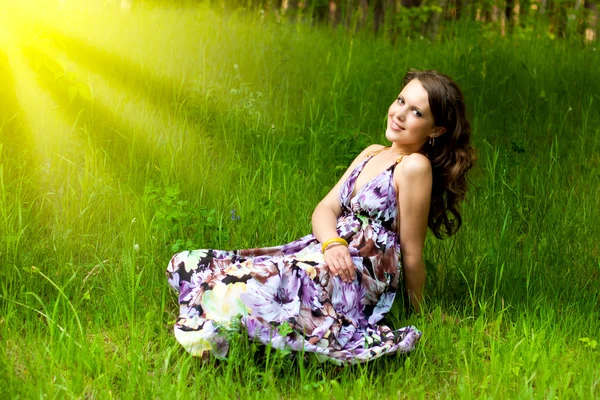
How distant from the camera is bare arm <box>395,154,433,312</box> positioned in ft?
10.0

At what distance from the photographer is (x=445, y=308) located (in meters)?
3.49

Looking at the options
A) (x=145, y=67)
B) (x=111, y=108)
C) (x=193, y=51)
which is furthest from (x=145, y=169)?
(x=193, y=51)

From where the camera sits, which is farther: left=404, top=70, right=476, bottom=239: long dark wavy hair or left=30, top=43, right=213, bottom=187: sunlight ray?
left=30, top=43, right=213, bottom=187: sunlight ray

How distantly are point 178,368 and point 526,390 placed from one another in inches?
52.3

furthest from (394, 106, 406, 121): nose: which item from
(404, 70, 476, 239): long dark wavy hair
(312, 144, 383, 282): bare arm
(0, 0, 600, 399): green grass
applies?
(0, 0, 600, 399): green grass

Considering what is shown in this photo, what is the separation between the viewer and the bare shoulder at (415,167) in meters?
3.05

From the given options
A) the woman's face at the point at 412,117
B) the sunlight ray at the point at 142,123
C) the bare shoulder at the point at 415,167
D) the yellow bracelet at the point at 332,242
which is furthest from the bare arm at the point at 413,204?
the sunlight ray at the point at 142,123

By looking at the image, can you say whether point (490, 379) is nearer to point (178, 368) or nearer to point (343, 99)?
point (178, 368)

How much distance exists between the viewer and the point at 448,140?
3.20m

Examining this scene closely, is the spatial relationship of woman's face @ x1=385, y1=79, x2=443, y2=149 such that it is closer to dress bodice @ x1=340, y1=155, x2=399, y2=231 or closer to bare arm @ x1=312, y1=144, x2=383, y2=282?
dress bodice @ x1=340, y1=155, x2=399, y2=231

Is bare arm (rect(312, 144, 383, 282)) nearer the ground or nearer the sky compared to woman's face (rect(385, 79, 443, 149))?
nearer the ground

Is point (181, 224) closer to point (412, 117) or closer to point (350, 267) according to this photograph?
point (350, 267)

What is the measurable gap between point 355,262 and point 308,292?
27cm

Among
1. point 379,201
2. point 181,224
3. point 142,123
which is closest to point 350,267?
point 379,201
